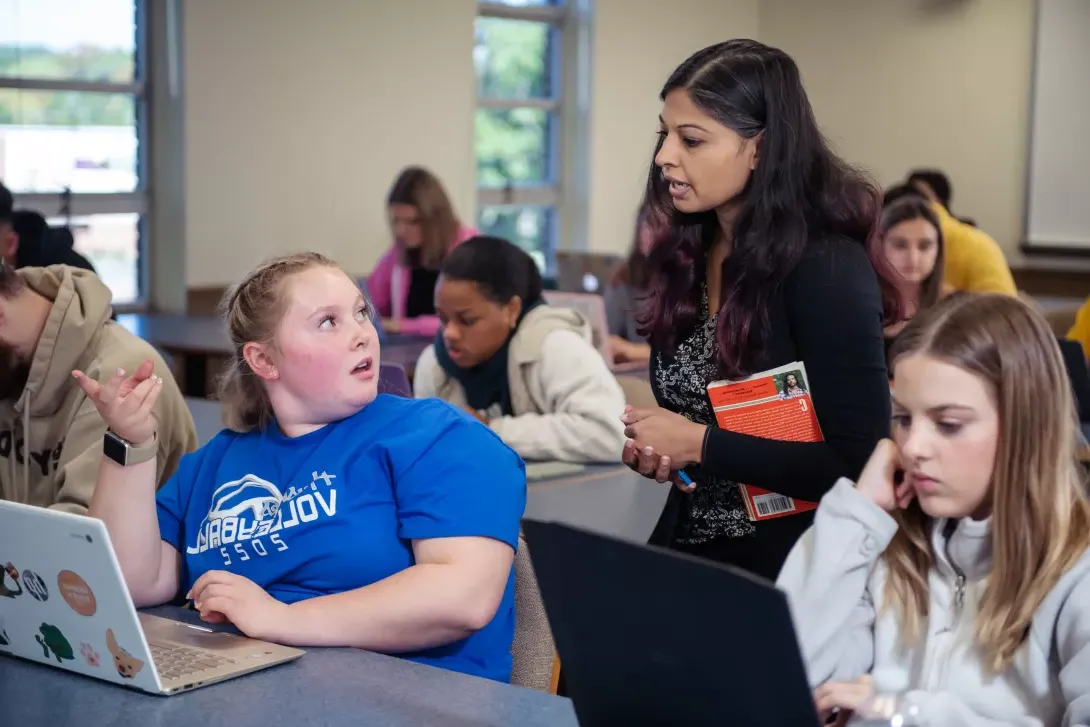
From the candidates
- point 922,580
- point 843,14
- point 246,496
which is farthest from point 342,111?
point 922,580

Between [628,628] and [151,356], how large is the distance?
1.33 metres

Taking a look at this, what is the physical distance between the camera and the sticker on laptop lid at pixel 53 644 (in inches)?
56.9

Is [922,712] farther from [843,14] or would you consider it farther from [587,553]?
[843,14]

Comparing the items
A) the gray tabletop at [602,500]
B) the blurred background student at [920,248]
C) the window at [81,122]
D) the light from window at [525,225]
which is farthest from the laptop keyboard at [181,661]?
the light from window at [525,225]

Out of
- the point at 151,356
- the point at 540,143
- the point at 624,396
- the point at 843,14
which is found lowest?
the point at 624,396

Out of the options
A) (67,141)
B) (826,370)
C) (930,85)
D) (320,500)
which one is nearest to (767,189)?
(826,370)

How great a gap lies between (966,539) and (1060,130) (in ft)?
22.5

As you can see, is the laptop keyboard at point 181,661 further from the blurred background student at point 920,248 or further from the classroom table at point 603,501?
the blurred background student at point 920,248

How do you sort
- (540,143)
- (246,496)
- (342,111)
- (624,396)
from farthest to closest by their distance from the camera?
(540,143), (342,111), (624,396), (246,496)

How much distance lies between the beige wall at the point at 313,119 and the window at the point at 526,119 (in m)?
0.45

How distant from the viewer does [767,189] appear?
173 cm

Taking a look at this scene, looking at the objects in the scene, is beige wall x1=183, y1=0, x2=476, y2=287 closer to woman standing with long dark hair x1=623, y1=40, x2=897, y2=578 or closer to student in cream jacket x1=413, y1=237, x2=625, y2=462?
student in cream jacket x1=413, y1=237, x2=625, y2=462

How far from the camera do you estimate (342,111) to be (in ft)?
21.2

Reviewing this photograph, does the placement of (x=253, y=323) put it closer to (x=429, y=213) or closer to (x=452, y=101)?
(x=429, y=213)
